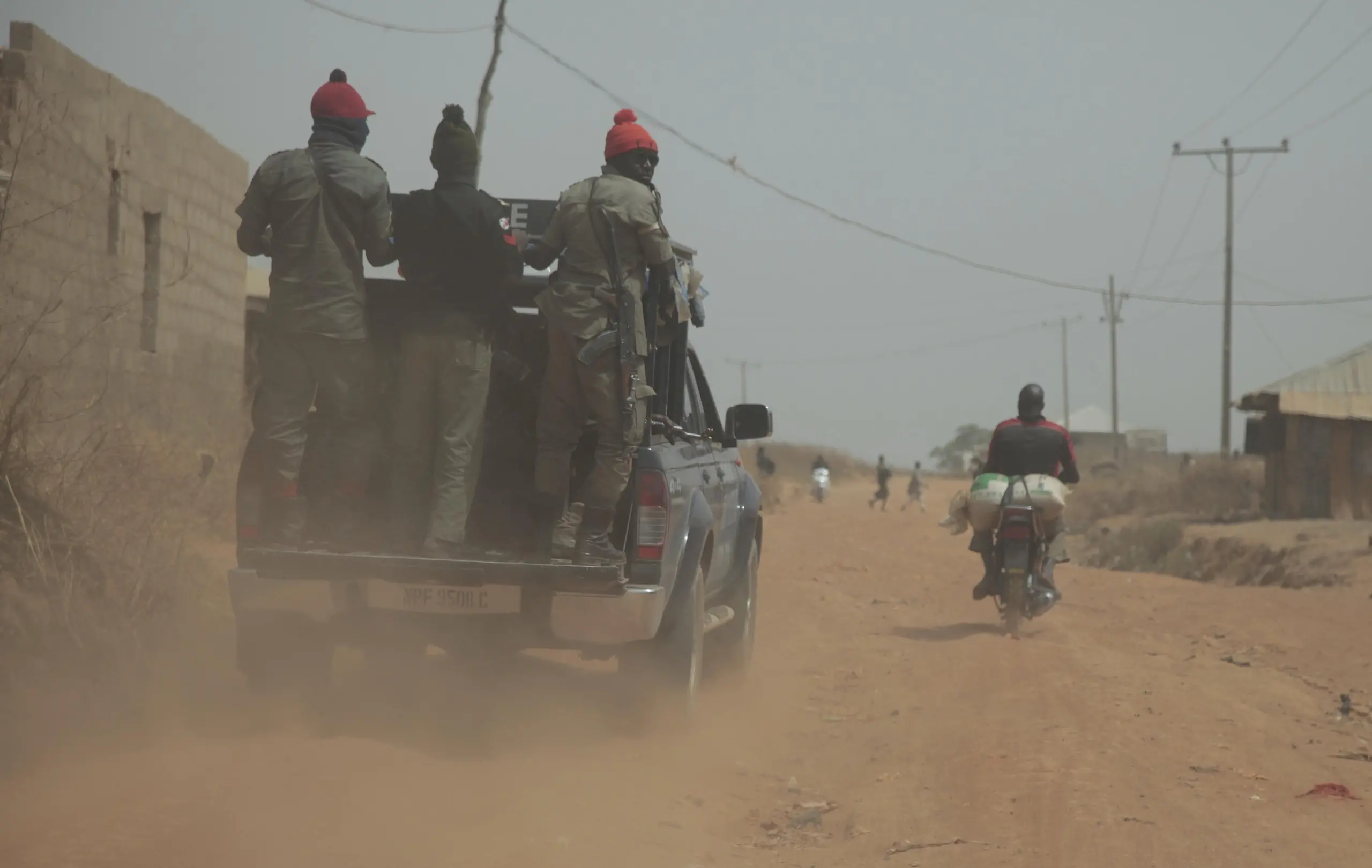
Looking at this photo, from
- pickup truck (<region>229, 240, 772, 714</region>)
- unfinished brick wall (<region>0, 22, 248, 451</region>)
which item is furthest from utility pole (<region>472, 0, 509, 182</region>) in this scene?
pickup truck (<region>229, 240, 772, 714</region>)

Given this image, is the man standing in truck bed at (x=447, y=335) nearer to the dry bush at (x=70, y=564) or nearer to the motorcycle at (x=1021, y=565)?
the dry bush at (x=70, y=564)

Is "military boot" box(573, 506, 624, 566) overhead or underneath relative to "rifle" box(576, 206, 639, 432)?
underneath

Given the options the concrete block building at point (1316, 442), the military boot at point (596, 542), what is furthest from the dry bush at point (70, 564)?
the concrete block building at point (1316, 442)

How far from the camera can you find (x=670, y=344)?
7586 millimetres

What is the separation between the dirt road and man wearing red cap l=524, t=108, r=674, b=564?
1.08m

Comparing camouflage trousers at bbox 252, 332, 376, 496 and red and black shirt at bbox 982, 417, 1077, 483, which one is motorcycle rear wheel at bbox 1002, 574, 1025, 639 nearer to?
red and black shirt at bbox 982, 417, 1077, 483

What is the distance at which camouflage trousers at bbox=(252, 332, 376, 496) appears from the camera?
6.38 m

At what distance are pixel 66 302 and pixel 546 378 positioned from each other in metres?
6.80

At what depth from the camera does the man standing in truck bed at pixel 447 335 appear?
6.55 meters

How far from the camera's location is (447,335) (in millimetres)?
6586

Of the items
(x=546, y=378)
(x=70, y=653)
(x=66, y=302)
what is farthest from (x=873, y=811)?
(x=66, y=302)

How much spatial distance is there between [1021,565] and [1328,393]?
24.2 meters

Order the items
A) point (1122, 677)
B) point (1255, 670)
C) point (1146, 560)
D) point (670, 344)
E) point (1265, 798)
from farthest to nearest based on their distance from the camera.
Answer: point (1146, 560), point (1255, 670), point (1122, 677), point (670, 344), point (1265, 798)

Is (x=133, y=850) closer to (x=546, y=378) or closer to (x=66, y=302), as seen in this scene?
(x=546, y=378)
